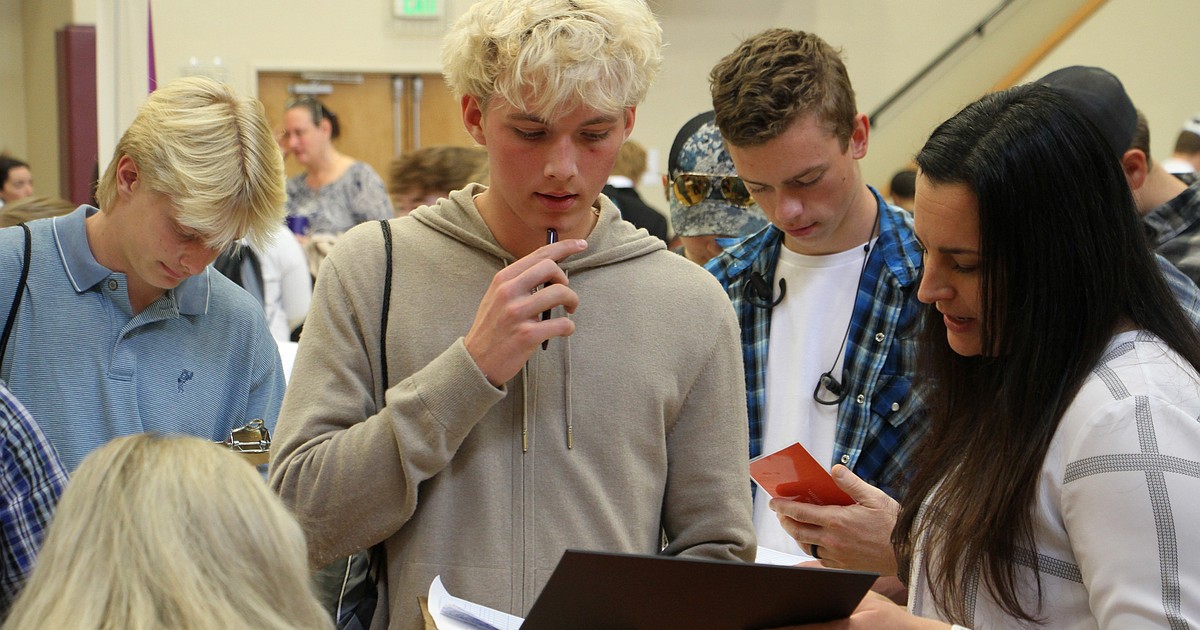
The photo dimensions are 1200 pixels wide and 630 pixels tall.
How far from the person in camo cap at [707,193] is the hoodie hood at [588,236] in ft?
3.34

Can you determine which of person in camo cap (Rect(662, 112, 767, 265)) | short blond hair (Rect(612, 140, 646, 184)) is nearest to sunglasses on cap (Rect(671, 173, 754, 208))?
person in camo cap (Rect(662, 112, 767, 265))

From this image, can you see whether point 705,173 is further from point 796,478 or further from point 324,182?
point 324,182

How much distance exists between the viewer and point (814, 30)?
9430 millimetres

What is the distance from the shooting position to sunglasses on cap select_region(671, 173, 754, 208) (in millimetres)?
2863

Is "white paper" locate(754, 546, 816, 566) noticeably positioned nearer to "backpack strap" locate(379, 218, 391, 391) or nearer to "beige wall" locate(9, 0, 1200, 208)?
"backpack strap" locate(379, 218, 391, 391)

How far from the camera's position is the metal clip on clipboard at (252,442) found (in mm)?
2205

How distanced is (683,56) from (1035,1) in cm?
283

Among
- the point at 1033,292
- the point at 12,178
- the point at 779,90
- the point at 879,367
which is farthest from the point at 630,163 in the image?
the point at 12,178

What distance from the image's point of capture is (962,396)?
1.71 meters

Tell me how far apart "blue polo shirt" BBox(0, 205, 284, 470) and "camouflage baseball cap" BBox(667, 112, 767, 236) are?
1100 millimetres

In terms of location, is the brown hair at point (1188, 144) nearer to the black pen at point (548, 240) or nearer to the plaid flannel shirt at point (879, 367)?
the plaid flannel shirt at point (879, 367)

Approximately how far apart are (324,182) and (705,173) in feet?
15.7

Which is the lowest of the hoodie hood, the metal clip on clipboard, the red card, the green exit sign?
the metal clip on clipboard

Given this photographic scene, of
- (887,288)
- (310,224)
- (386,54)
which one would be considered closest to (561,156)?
(887,288)
